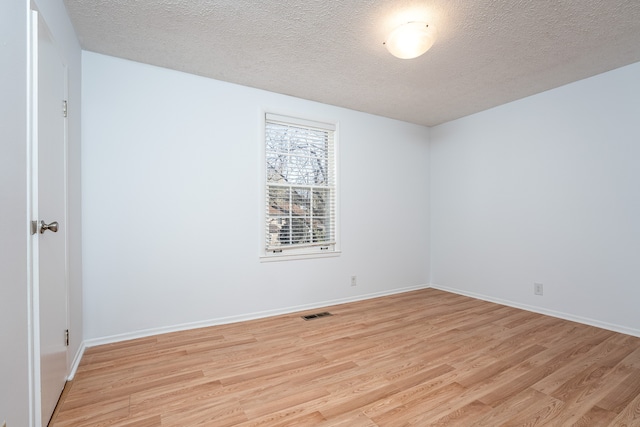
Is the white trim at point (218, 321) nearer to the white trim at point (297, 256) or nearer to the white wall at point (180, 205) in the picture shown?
the white wall at point (180, 205)

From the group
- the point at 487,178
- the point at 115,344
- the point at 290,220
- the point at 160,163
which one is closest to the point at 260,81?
the point at 160,163

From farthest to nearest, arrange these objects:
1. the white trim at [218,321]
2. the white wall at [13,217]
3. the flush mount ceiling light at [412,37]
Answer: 1. the white trim at [218,321]
2. the flush mount ceiling light at [412,37]
3. the white wall at [13,217]

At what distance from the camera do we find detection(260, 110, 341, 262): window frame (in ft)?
11.4

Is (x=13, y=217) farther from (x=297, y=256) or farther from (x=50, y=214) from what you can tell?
(x=297, y=256)

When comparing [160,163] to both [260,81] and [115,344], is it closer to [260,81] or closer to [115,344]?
[260,81]

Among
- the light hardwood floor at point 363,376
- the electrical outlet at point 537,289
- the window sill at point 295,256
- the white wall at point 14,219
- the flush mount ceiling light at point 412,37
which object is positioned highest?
the flush mount ceiling light at point 412,37

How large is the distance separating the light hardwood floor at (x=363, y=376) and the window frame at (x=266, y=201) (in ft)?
2.55

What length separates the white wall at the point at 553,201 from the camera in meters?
2.97

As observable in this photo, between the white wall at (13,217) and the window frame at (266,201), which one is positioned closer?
the white wall at (13,217)

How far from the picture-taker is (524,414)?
173 centimetres

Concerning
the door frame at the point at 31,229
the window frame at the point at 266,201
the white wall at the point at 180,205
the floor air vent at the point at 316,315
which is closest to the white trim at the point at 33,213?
the door frame at the point at 31,229

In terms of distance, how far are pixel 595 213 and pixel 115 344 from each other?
483 centimetres

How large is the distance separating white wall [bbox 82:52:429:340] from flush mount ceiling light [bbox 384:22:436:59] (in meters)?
1.66

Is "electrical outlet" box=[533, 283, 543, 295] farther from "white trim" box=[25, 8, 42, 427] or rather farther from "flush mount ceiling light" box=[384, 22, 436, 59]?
"white trim" box=[25, 8, 42, 427]
